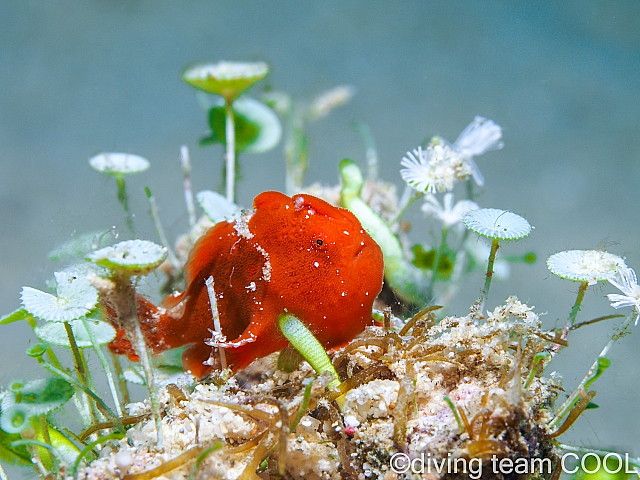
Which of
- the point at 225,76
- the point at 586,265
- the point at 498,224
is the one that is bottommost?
the point at 586,265

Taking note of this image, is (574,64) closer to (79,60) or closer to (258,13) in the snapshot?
(258,13)

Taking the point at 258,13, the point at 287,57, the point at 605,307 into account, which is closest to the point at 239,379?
the point at 605,307

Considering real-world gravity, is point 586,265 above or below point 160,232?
below

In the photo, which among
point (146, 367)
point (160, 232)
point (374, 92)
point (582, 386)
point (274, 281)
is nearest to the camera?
point (146, 367)

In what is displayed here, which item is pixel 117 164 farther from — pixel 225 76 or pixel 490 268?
pixel 490 268

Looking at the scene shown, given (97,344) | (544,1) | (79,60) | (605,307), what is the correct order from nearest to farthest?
(97,344) < (605,307) < (544,1) < (79,60)

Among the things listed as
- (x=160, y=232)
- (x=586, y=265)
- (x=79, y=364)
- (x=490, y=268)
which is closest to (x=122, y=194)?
(x=160, y=232)
